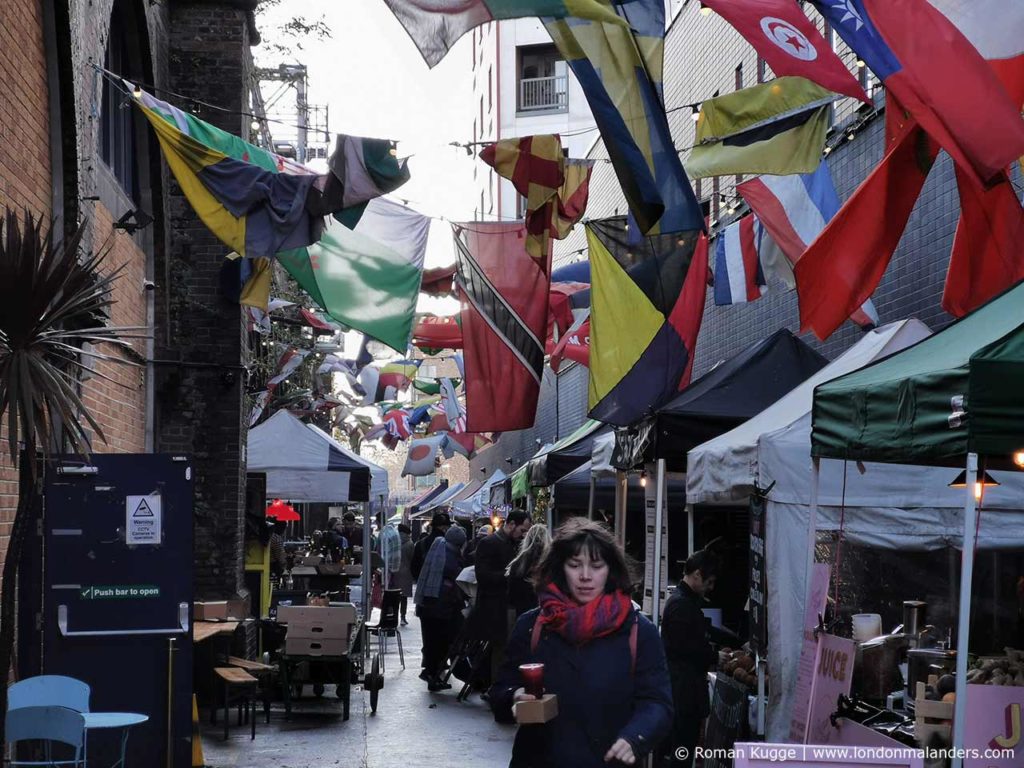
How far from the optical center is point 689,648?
8.98m

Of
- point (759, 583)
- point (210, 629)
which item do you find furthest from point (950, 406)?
point (210, 629)

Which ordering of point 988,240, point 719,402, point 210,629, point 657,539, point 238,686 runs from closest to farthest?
point 988,240
point 657,539
point 719,402
point 210,629
point 238,686

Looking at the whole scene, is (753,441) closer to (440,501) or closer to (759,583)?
(759,583)

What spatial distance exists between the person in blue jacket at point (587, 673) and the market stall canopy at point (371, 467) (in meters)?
13.5

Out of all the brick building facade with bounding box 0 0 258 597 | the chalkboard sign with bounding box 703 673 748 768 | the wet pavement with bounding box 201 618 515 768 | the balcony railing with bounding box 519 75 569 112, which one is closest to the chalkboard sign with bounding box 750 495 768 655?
the chalkboard sign with bounding box 703 673 748 768

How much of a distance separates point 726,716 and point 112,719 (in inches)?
177

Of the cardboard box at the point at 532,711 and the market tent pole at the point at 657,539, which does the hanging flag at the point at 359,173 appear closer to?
the market tent pole at the point at 657,539

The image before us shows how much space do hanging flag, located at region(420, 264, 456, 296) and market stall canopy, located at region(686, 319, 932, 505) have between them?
3.95 metres

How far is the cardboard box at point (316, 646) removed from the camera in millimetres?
14594

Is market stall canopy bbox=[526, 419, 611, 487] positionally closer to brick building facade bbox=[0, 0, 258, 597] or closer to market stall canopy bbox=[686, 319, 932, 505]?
brick building facade bbox=[0, 0, 258, 597]

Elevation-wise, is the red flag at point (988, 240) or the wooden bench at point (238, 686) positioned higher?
the red flag at point (988, 240)

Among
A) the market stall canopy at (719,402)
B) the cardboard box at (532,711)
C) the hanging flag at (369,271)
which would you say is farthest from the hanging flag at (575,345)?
the cardboard box at (532,711)

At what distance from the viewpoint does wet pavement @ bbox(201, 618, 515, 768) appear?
12062 millimetres

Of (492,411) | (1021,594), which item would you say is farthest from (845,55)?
(1021,594)
